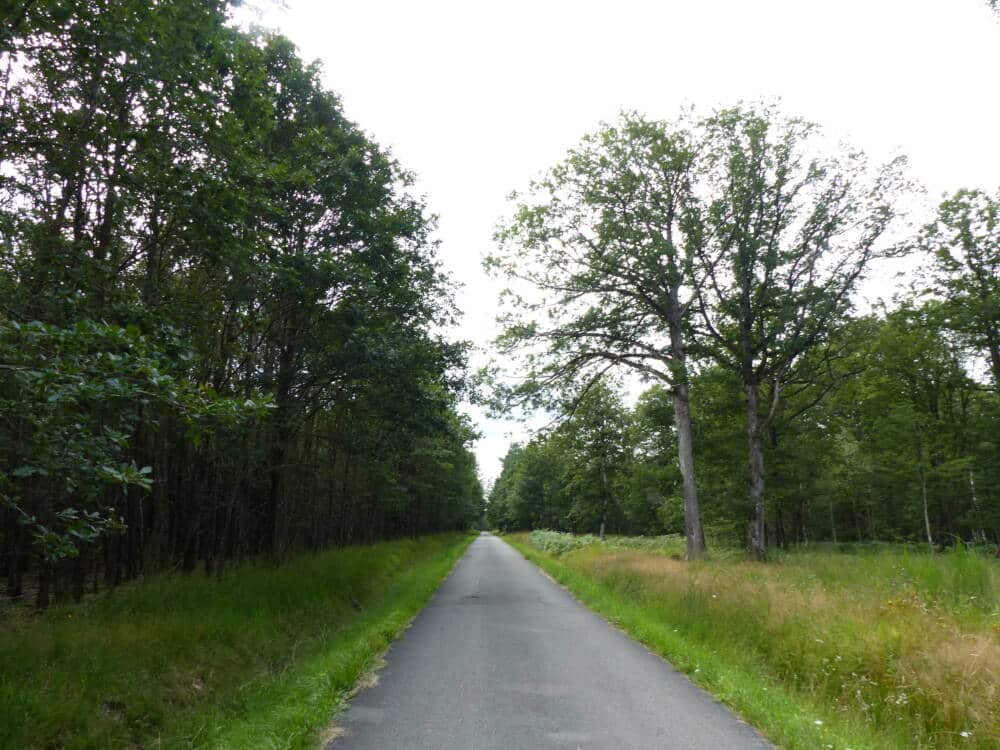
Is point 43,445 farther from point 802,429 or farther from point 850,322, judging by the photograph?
point 802,429

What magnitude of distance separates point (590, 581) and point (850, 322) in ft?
36.5

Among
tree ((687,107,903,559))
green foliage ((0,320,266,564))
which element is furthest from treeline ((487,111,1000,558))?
green foliage ((0,320,266,564))

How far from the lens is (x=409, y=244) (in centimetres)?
1466

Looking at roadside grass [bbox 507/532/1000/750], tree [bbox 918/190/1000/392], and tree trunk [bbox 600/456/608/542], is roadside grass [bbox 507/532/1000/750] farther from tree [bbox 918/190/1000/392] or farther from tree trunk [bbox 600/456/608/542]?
tree trunk [bbox 600/456/608/542]

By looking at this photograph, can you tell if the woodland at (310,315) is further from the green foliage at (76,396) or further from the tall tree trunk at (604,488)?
the tall tree trunk at (604,488)

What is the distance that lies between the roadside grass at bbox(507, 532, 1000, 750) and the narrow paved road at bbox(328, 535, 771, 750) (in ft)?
1.71

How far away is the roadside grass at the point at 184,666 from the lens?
4766mm

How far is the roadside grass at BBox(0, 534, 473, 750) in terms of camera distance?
477 centimetres

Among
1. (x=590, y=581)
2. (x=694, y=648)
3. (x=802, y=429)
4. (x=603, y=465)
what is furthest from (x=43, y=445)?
(x=603, y=465)

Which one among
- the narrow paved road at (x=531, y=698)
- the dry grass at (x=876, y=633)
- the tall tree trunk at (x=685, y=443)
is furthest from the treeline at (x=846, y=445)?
the narrow paved road at (x=531, y=698)

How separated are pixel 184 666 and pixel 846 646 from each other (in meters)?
7.81

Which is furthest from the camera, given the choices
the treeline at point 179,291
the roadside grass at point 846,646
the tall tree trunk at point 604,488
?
the tall tree trunk at point 604,488

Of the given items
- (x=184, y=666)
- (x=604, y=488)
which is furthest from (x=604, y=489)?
(x=184, y=666)

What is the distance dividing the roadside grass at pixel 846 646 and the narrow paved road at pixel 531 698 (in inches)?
20.5
